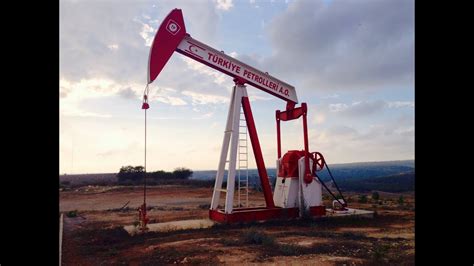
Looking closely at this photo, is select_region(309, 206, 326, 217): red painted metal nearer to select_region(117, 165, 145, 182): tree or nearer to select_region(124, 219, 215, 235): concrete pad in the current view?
select_region(124, 219, 215, 235): concrete pad

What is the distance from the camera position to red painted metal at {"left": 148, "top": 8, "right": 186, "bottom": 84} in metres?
7.63

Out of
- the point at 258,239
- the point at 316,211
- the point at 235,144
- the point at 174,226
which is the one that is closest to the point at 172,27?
the point at 235,144

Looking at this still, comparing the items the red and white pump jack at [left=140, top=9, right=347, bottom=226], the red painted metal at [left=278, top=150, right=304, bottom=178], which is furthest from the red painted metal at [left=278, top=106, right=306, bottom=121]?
the red painted metal at [left=278, top=150, right=304, bottom=178]

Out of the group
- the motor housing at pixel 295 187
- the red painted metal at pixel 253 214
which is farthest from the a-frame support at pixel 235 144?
the motor housing at pixel 295 187

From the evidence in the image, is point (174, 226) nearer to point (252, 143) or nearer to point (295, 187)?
point (252, 143)

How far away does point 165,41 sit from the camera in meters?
7.87

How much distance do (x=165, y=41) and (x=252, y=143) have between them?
295cm

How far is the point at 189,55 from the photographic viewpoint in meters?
8.22
